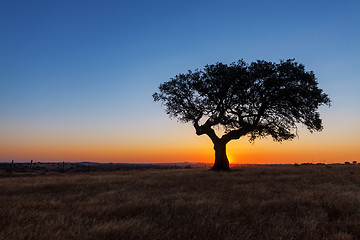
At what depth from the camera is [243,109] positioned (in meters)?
25.9

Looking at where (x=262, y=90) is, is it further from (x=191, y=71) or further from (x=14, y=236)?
(x=14, y=236)

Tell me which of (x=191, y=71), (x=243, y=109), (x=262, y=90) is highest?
(x=191, y=71)

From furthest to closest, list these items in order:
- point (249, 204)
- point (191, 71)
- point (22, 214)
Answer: point (191, 71)
point (249, 204)
point (22, 214)

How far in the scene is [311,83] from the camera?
24.4m

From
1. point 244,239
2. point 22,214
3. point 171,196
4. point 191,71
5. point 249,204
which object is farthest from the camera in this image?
point 191,71

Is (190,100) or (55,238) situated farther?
(190,100)

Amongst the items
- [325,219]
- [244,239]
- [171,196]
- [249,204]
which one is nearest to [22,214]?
[171,196]

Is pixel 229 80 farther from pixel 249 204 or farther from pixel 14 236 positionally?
pixel 14 236

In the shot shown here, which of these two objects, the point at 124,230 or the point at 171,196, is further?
the point at 171,196

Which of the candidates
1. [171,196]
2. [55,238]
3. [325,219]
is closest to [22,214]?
[55,238]

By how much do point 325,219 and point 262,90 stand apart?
63.9 ft

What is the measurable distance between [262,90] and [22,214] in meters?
22.9

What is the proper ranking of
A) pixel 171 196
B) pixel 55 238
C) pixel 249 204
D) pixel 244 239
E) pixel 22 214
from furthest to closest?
pixel 171 196 < pixel 249 204 < pixel 22 214 < pixel 244 239 < pixel 55 238

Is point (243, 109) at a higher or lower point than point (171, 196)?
higher
